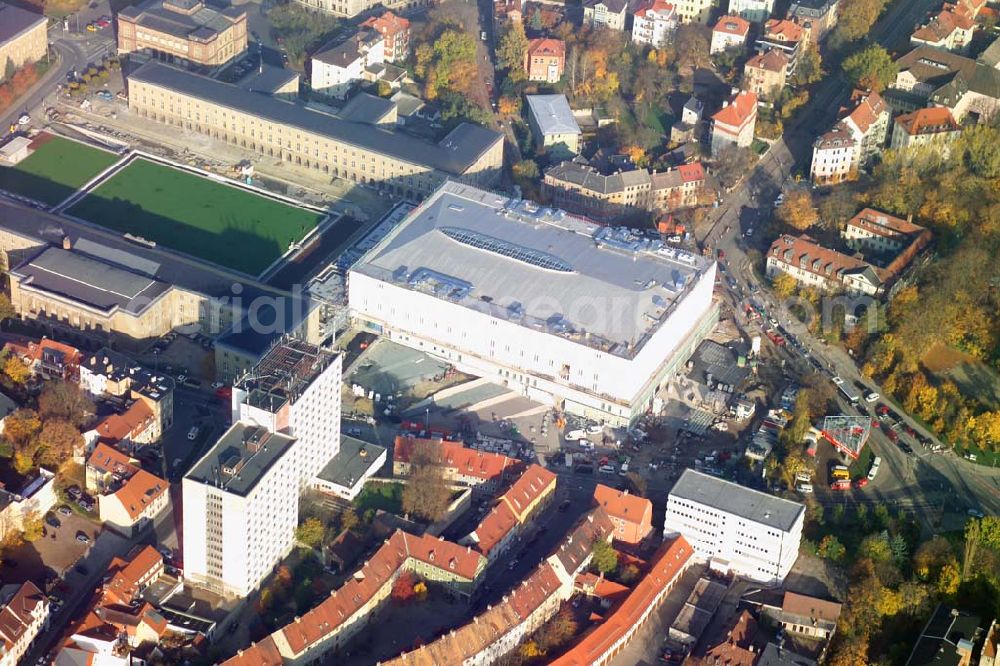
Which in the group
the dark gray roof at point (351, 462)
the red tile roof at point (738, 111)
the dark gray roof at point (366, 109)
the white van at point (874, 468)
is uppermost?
the red tile roof at point (738, 111)

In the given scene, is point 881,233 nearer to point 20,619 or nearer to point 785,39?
point 785,39

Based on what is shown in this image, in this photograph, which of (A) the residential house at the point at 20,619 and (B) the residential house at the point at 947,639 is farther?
(B) the residential house at the point at 947,639

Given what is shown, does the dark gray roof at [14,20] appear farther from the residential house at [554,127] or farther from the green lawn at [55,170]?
the residential house at [554,127]

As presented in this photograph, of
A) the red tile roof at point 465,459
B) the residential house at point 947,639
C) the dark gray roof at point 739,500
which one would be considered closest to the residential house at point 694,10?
the red tile roof at point 465,459

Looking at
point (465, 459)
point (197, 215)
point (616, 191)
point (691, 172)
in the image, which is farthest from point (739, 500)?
point (197, 215)

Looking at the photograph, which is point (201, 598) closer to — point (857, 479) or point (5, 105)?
point (857, 479)

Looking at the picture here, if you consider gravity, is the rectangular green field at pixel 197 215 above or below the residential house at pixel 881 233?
below

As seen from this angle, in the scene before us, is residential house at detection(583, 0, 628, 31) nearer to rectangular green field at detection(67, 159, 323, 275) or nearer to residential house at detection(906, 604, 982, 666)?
rectangular green field at detection(67, 159, 323, 275)
